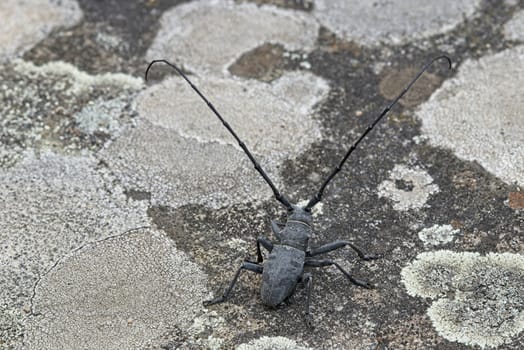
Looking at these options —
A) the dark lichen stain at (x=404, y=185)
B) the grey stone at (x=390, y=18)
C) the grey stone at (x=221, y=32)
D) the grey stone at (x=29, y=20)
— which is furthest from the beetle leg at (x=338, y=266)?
the grey stone at (x=29, y=20)

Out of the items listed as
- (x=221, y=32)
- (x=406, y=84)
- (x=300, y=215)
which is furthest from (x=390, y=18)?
(x=300, y=215)

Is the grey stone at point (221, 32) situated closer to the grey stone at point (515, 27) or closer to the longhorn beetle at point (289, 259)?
the grey stone at point (515, 27)

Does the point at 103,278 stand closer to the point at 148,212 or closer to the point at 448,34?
the point at 148,212

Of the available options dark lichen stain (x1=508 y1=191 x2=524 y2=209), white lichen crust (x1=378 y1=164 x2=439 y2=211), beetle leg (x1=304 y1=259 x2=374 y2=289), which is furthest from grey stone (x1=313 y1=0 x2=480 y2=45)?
beetle leg (x1=304 y1=259 x2=374 y2=289)

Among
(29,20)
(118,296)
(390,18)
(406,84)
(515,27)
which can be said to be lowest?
(29,20)

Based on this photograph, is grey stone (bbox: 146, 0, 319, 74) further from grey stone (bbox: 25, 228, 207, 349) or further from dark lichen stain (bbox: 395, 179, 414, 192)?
grey stone (bbox: 25, 228, 207, 349)

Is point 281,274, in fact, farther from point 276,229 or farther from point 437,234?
point 437,234
